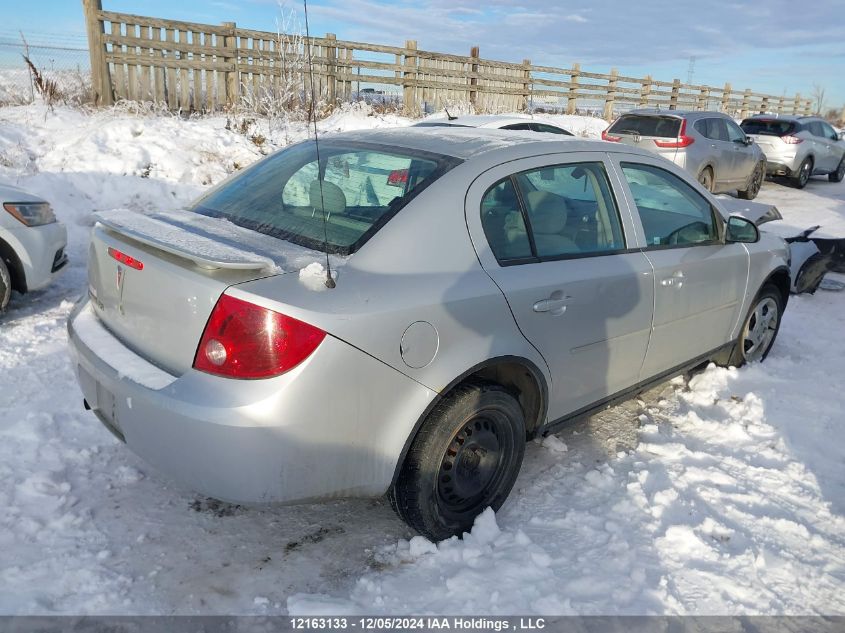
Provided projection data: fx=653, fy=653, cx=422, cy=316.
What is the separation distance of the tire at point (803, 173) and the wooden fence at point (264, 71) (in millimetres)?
8065

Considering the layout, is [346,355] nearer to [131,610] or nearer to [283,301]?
[283,301]

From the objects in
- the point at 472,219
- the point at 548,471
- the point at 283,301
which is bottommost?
the point at 548,471

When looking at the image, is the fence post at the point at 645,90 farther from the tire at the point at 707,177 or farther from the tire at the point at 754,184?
the tire at the point at 707,177

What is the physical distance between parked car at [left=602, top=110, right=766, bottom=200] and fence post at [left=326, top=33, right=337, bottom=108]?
6147 millimetres

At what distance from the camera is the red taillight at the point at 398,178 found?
2.82 metres

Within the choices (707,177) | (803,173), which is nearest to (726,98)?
(803,173)

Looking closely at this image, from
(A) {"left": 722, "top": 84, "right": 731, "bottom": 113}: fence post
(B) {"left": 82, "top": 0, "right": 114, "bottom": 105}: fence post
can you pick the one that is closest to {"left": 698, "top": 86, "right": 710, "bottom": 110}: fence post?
(A) {"left": 722, "top": 84, "right": 731, "bottom": 113}: fence post

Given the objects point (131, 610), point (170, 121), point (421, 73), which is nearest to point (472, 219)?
point (131, 610)

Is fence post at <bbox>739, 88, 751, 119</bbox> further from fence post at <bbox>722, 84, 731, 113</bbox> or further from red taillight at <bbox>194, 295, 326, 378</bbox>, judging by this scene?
red taillight at <bbox>194, 295, 326, 378</bbox>

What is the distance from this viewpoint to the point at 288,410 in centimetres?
218

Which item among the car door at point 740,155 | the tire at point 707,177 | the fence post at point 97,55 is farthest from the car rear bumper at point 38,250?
the car door at point 740,155

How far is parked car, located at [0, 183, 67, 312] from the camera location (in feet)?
16.3

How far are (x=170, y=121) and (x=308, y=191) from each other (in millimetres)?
8946

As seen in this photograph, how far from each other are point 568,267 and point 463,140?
0.79m
